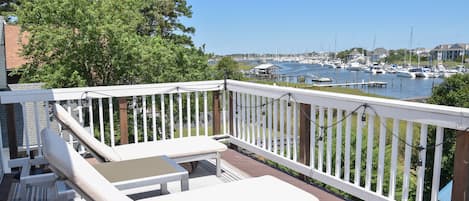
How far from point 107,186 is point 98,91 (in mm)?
2851

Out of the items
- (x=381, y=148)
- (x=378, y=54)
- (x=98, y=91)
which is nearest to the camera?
(x=381, y=148)

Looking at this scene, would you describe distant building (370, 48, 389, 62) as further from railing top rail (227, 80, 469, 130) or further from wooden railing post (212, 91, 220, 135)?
railing top rail (227, 80, 469, 130)

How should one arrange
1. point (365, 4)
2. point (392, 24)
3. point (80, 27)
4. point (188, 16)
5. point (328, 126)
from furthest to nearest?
1. point (392, 24)
2. point (365, 4)
3. point (188, 16)
4. point (80, 27)
5. point (328, 126)

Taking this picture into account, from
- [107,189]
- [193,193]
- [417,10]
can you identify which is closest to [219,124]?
[193,193]

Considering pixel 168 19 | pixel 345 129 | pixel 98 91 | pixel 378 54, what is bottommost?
pixel 345 129

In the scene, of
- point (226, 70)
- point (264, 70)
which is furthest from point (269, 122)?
point (264, 70)

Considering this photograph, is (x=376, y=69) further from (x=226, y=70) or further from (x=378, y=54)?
(x=226, y=70)

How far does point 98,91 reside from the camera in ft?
14.6

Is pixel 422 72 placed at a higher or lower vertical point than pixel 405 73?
higher

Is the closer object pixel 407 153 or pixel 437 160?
pixel 437 160

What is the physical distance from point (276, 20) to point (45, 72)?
42.5m

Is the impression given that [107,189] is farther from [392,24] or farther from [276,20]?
[392,24]

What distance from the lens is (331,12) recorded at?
52.8m

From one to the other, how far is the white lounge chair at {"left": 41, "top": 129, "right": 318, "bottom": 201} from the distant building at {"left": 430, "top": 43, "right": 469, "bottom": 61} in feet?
143
